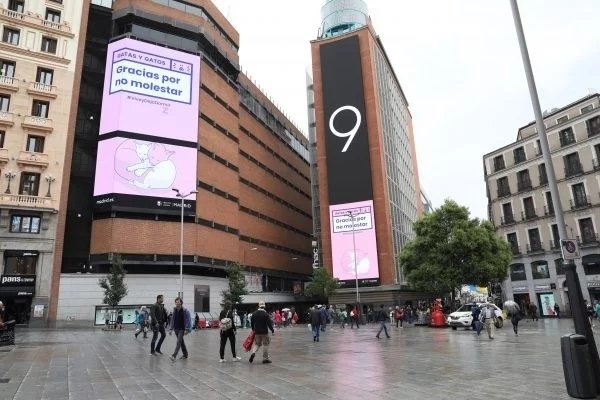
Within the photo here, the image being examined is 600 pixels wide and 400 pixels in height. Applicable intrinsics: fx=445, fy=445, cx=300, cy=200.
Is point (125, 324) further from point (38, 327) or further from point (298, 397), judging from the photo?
point (298, 397)

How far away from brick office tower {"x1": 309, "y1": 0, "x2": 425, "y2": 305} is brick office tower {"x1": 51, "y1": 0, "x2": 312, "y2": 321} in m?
11.3

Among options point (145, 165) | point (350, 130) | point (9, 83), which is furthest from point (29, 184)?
point (350, 130)

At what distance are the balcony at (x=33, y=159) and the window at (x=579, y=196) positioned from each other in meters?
51.2

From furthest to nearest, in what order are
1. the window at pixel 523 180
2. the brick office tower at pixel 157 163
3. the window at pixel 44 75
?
the window at pixel 523 180, the brick office tower at pixel 157 163, the window at pixel 44 75

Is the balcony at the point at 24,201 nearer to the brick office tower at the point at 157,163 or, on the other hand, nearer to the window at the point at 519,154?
the brick office tower at the point at 157,163

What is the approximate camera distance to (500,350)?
14.8 m

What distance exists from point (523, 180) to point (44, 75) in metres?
52.1

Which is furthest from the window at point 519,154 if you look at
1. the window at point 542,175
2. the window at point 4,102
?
the window at point 4,102

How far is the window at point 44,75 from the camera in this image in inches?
1671

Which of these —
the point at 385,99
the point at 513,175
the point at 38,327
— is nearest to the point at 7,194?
the point at 38,327

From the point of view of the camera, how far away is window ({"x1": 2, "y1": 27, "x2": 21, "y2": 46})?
41.6 metres

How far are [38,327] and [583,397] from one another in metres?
39.9

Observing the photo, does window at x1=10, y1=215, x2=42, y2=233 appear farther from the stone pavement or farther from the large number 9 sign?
the large number 9 sign

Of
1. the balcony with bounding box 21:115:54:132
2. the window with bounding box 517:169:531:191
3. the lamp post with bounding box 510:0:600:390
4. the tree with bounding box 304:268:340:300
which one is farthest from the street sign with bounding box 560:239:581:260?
the window with bounding box 517:169:531:191
